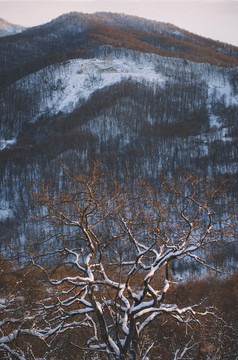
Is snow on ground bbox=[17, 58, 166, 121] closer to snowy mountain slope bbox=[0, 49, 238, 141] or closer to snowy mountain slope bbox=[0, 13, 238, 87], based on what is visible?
snowy mountain slope bbox=[0, 49, 238, 141]

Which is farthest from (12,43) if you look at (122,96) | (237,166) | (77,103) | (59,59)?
(237,166)

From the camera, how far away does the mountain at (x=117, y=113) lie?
7956cm

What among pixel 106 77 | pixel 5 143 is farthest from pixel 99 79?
pixel 5 143

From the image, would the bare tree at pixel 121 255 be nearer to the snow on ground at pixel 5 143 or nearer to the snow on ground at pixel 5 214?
the snow on ground at pixel 5 214

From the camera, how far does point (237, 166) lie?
75.5 meters

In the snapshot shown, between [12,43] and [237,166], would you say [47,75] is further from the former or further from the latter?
[237,166]

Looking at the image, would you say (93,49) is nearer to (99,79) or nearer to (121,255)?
(99,79)

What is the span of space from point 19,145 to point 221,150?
74727 millimetres

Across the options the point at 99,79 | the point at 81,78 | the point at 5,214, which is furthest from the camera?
the point at 81,78

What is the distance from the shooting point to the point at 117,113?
108688mm

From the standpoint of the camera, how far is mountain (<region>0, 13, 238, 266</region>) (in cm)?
7956

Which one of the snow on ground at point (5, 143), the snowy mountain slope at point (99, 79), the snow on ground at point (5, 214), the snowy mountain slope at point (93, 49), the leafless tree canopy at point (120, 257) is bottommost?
the snow on ground at point (5, 214)

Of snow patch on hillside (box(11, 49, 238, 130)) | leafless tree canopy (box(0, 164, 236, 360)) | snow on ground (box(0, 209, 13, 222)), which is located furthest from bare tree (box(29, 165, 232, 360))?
snow patch on hillside (box(11, 49, 238, 130))

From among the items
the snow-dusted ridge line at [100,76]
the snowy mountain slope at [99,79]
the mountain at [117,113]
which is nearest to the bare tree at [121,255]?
the mountain at [117,113]
